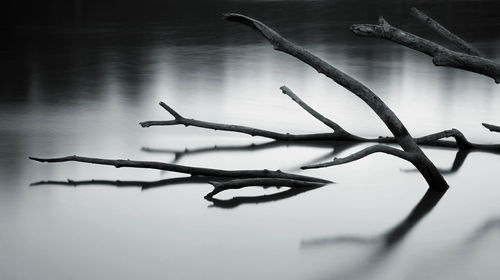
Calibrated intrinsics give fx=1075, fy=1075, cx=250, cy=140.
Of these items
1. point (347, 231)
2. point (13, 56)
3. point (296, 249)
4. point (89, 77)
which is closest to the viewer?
point (296, 249)

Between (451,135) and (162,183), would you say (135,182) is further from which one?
(451,135)

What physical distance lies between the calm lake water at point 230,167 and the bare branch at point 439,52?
2.05 feet

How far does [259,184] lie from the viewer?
456 cm

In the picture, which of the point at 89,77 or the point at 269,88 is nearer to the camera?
the point at 269,88

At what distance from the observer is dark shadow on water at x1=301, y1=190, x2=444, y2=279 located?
3564 millimetres

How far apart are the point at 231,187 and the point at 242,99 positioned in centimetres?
272

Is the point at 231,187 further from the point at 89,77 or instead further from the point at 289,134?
the point at 89,77

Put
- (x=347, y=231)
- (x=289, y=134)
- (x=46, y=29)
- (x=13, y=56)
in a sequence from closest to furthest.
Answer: (x=347, y=231)
(x=289, y=134)
(x=13, y=56)
(x=46, y=29)

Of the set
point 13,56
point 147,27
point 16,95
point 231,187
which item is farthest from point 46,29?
point 231,187

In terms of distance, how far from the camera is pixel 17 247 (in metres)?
3.86

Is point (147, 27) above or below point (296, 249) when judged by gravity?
below

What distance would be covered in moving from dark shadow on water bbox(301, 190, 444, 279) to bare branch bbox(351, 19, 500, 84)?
65cm

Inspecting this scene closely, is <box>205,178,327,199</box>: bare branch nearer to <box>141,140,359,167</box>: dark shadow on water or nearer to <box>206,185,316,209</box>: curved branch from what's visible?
<box>206,185,316,209</box>: curved branch

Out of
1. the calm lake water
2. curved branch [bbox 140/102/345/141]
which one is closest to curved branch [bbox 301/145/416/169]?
the calm lake water
